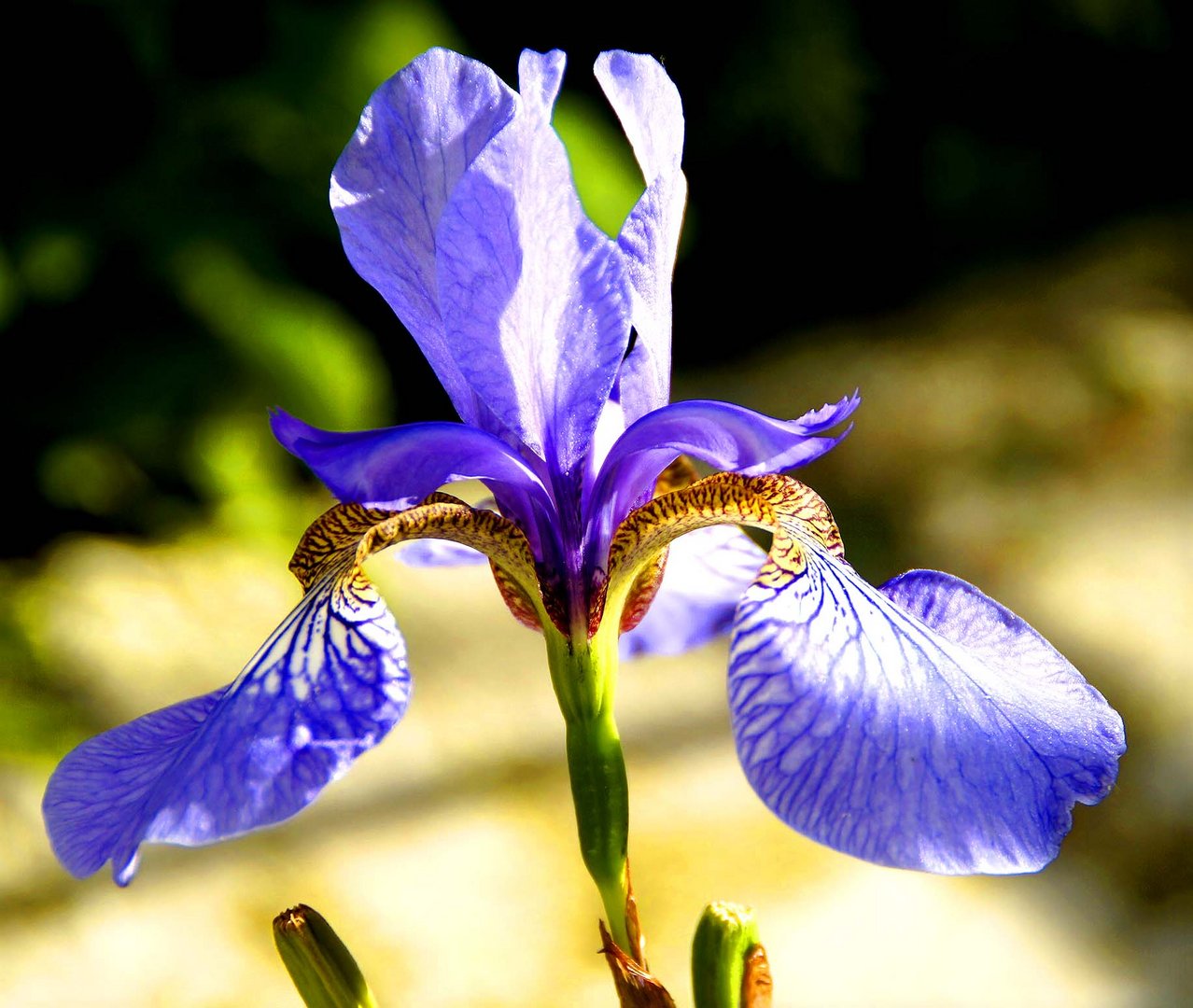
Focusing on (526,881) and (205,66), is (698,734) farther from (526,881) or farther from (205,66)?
(205,66)

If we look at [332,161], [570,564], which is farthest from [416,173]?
[332,161]

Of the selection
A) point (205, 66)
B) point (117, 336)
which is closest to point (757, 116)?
point (205, 66)

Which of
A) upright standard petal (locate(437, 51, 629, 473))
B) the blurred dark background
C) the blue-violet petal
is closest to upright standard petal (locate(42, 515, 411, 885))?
the blue-violet petal

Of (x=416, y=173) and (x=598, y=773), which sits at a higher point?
(x=416, y=173)

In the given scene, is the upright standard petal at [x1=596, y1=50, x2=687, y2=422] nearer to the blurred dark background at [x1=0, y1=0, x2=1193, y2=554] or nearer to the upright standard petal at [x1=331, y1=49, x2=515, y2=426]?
the upright standard petal at [x1=331, y1=49, x2=515, y2=426]

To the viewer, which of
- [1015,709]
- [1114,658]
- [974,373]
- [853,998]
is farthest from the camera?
[974,373]

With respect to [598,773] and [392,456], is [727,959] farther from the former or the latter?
[392,456]

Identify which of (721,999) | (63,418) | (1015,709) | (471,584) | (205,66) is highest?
(1015,709)
